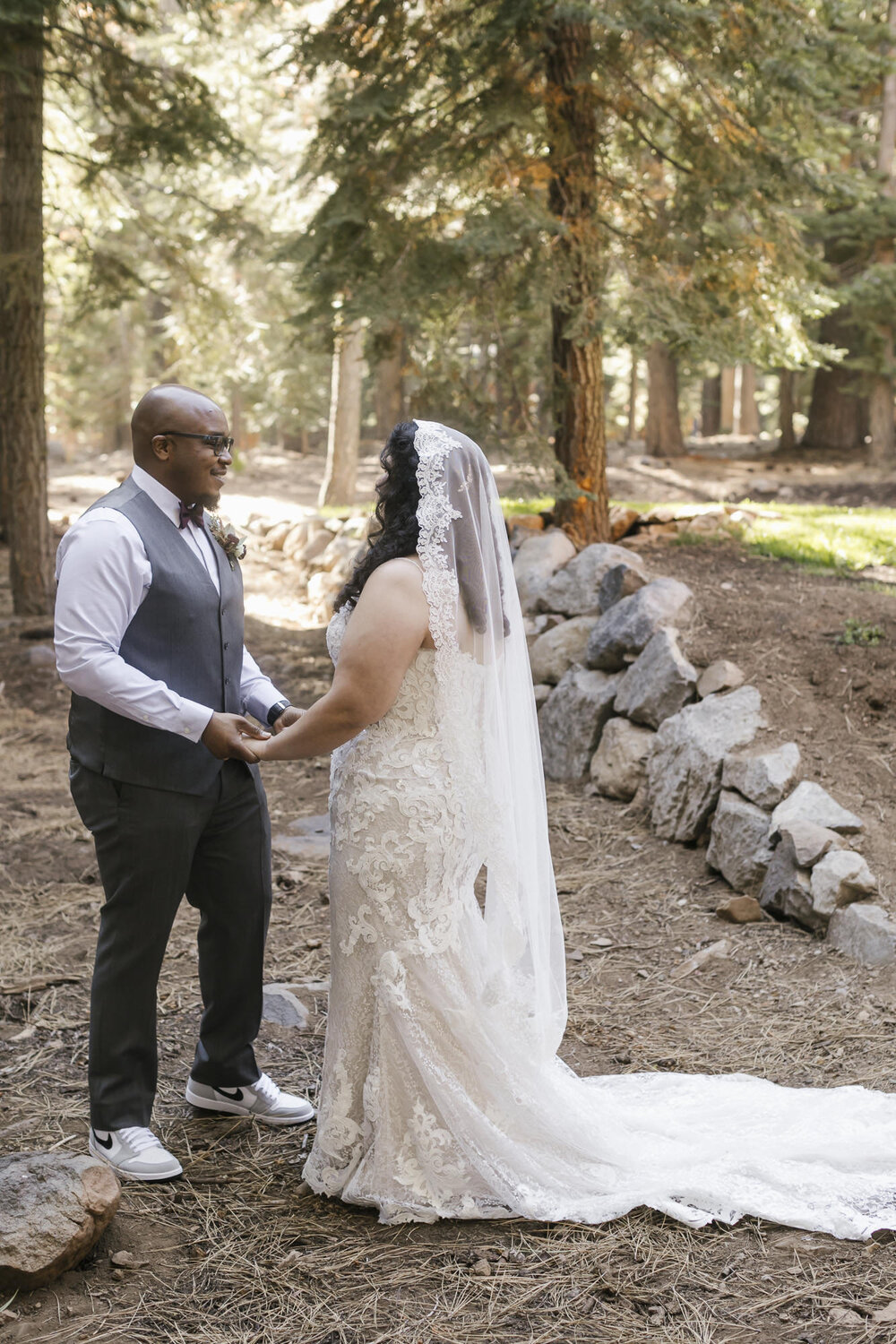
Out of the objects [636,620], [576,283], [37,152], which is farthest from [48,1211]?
[37,152]

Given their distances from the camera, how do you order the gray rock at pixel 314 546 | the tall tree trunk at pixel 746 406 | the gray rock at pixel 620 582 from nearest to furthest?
the gray rock at pixel 620 582
the gray rock at pixel 314 546
the tall tree trunk at pixel 746 406

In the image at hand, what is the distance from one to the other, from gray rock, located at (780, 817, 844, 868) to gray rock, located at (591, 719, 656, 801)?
1.37 m

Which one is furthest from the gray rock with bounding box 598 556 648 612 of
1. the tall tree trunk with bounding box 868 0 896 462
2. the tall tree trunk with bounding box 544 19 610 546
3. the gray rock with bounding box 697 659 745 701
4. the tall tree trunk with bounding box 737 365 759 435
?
the tall tree trunk with bounding box 737 365 759 435

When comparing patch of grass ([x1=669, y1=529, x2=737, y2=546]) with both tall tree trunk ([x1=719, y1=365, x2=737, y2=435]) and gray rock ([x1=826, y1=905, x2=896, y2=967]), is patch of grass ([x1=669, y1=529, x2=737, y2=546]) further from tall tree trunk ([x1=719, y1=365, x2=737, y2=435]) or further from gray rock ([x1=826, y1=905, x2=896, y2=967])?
tall tree trunk ([x1=719, y1=365, x2=737, y2=435])

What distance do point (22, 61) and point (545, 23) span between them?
5.25 meters

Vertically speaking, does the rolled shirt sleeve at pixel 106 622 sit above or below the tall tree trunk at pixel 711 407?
below

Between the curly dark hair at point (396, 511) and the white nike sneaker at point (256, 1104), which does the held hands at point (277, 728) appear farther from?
the white nike sneaker at point (256, 1104)

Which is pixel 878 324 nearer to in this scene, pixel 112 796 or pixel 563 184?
pixel 563 184

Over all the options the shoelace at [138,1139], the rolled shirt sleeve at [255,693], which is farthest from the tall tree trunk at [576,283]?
the shoelace at [138,1139]

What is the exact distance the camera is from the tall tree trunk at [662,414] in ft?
53.9

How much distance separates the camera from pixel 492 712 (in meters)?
3.21

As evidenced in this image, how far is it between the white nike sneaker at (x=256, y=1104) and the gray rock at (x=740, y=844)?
94.3 inches

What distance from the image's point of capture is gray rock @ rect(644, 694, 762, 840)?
5684 mm

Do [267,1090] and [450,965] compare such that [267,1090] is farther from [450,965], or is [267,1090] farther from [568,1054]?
[568,1054]
